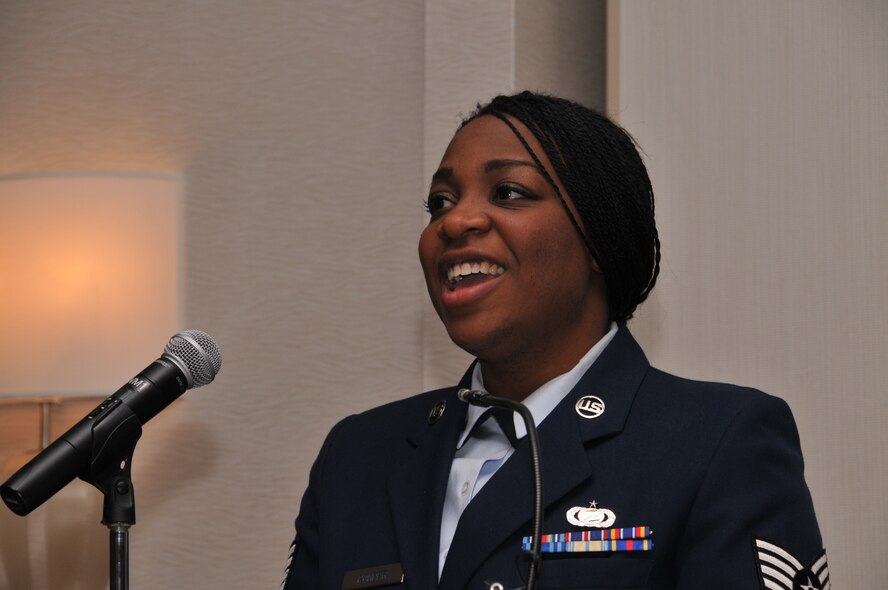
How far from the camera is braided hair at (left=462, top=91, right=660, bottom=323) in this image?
1546 millimetres

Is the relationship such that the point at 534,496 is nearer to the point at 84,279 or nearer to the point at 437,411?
the point at 437,411

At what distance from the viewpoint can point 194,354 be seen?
1432 millimetres

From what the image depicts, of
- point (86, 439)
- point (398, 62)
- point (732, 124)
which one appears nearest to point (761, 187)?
point (732, 124)

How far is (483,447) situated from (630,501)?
0.25 meters

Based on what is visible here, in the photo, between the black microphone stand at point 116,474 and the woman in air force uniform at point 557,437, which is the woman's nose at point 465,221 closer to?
the woman in air force uniform at point 557,437

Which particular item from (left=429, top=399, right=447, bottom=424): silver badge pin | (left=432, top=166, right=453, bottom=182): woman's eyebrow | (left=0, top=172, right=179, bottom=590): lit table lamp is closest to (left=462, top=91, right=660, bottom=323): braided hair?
(left=432, top=166, right=453, bottom=182): woman's eyebrow

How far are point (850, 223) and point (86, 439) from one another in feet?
4.32

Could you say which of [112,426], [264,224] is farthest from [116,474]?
[264,224]

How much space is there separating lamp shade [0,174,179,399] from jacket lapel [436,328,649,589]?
841 mm

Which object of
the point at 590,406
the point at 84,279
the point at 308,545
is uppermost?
the point at 84,279

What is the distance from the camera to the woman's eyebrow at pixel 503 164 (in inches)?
60.6

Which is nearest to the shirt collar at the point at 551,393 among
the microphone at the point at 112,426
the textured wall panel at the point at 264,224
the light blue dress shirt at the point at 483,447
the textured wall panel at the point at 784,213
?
the light blue dress shirt at the point at 483,447

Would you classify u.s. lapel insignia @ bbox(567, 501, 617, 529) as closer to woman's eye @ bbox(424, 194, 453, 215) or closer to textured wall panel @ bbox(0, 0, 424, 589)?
woman's eye @ bbox(424, 194, 453, 215)

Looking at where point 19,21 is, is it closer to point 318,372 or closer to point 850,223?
point 318,372
